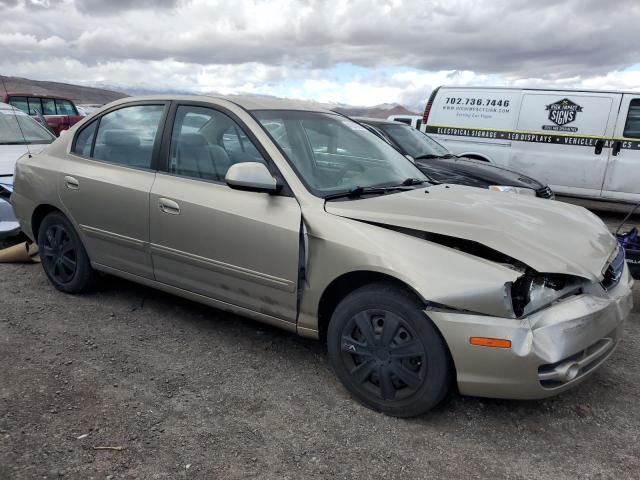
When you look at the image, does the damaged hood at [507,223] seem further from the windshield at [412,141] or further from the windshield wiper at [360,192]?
the windshield at [412,141]

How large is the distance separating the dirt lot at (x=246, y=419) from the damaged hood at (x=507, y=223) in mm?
852

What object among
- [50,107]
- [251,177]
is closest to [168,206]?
[251,177]

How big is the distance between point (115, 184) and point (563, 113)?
775 centimetres

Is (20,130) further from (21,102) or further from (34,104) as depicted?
(34,104)

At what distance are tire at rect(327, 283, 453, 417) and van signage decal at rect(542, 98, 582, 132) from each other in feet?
25.0

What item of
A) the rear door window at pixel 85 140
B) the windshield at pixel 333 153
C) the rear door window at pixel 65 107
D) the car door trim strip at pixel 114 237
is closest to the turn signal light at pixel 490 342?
the windshield at pixel 333 153

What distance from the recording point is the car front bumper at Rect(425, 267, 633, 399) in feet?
8.27

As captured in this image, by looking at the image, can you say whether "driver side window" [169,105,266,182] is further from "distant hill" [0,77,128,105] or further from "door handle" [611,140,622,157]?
"distant hill" [0,77,128,105]

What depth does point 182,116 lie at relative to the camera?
373 centimetres

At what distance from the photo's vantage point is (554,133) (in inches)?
364

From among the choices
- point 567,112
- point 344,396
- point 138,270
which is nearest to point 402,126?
point 567,112

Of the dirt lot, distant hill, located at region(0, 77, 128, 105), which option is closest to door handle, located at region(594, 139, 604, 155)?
the dirt lot

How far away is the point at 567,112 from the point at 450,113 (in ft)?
6.39

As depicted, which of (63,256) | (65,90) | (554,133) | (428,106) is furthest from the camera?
(65,90)
